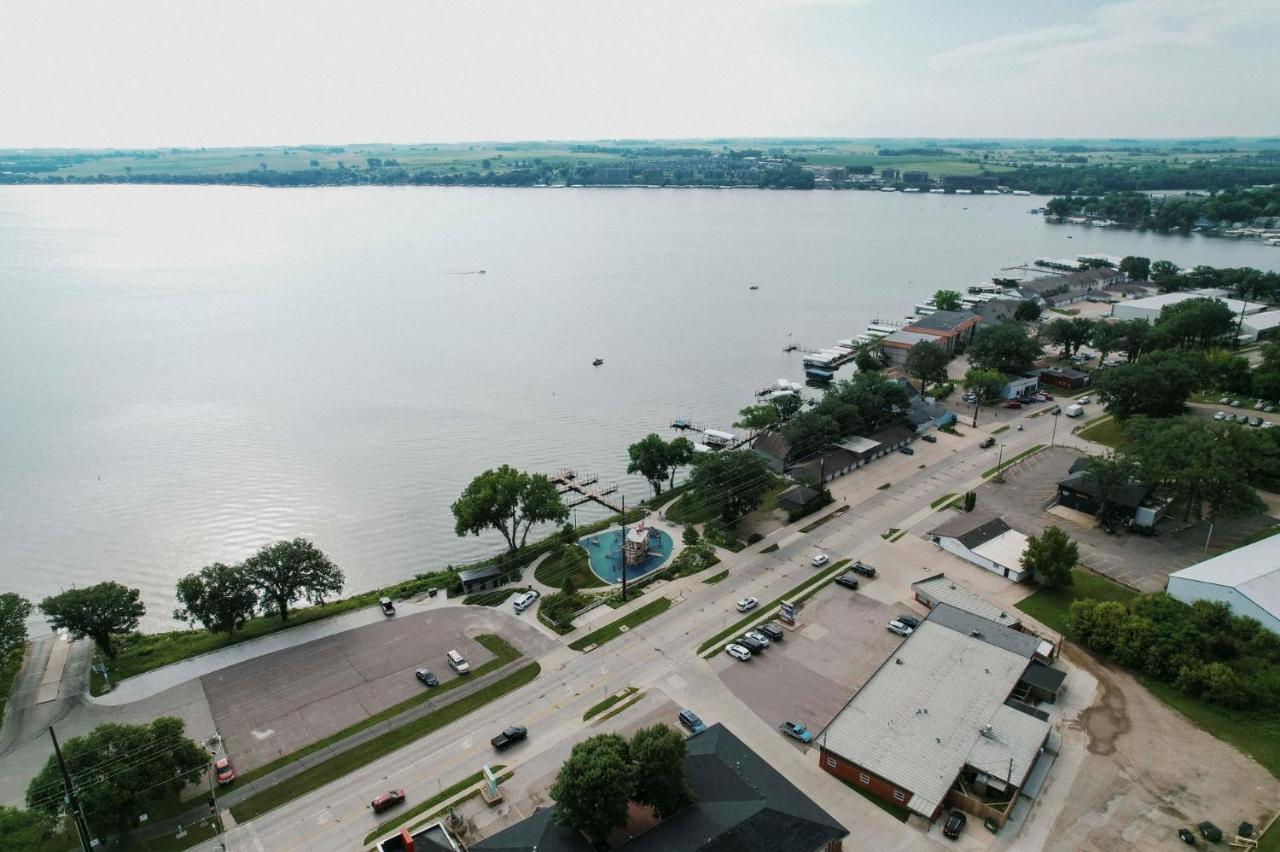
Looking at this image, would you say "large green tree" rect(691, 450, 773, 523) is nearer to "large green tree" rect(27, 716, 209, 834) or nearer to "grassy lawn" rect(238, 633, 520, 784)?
"grassy lawn" rect(238, 633, 520, 784)

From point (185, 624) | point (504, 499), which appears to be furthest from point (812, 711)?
point (185, 624)

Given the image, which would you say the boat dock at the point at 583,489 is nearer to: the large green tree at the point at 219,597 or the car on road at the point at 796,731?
the large green tree at the point at 219,597

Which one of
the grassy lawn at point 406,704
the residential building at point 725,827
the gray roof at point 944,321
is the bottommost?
the grassy lawn at point 406,704

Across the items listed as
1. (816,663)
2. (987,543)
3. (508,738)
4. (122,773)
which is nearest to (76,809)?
(122,773)

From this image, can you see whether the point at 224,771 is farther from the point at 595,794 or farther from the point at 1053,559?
the point at 1053,559

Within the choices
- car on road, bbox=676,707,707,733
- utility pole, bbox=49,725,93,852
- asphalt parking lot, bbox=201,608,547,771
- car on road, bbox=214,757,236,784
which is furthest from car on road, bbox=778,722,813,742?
utility pole, bbox=49,725,93,852

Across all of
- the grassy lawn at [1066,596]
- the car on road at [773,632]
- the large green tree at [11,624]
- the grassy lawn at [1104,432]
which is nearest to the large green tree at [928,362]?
the grassy lawn at [1104,432]
